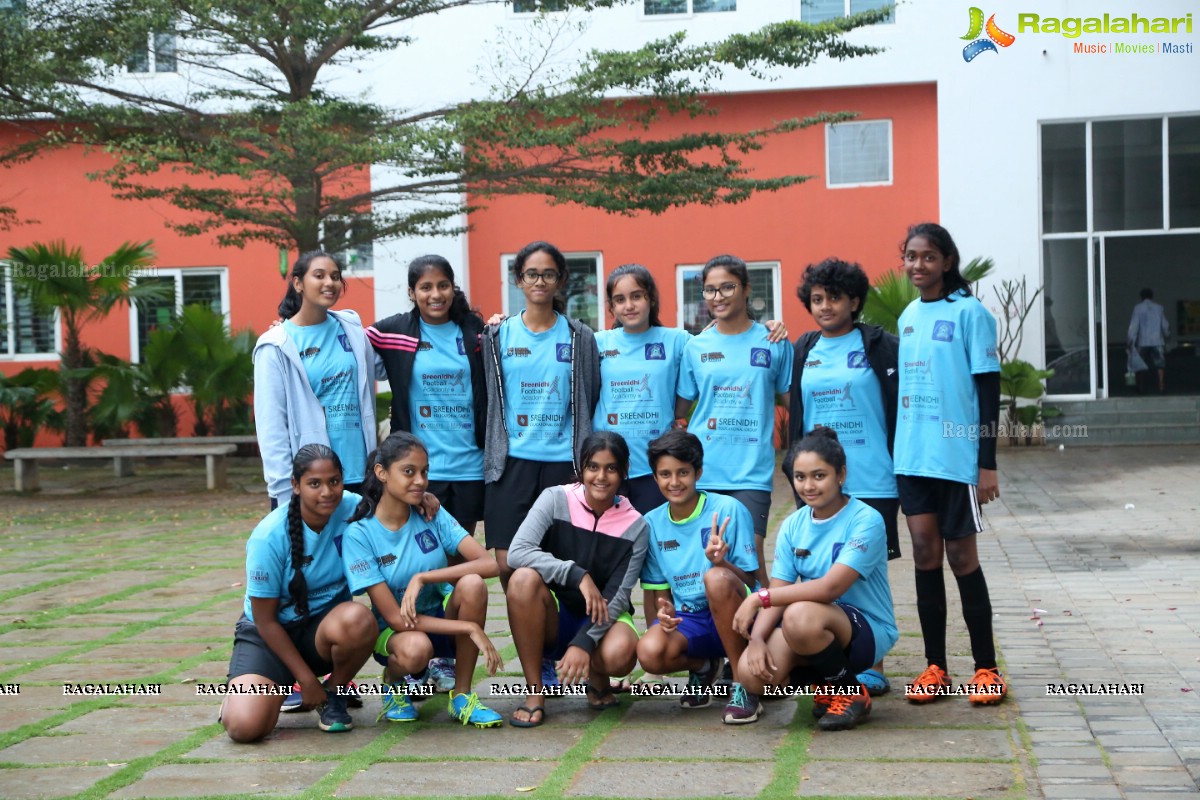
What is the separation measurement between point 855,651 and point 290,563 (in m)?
2.02

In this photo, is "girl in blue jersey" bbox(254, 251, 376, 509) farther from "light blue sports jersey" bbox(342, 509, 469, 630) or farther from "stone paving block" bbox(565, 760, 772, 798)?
"stone paving block" bbox(565, 760, 772, 798)

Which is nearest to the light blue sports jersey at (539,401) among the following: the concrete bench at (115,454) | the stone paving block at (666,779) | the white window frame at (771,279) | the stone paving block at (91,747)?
the stone paving block at (666,779)

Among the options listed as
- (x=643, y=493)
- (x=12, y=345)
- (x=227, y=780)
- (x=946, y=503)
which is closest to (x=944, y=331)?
(x=946, y=503)

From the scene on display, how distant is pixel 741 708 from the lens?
4707 millimetres

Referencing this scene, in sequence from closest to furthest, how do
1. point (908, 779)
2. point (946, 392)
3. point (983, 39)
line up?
point (908, 779), point (946, 392), point (983, 39)

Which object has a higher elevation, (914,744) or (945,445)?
(945,445)

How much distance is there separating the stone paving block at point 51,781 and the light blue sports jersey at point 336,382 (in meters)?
1.50

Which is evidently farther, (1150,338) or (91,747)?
(1150,338)

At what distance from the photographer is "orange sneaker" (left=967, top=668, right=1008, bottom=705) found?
483cm

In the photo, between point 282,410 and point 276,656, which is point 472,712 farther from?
point 282,410

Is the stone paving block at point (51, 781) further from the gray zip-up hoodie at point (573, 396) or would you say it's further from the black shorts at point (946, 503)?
the black shorts at point (946, 503)

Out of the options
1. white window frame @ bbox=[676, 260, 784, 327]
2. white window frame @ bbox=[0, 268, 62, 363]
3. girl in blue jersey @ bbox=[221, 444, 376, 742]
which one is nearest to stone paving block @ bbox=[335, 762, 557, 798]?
girl in blue jersey @ bbox=[221, 444, 376, 742]

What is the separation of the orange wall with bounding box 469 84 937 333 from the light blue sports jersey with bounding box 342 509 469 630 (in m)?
13.7

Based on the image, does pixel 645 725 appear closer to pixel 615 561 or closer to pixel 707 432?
pixel 615 561
